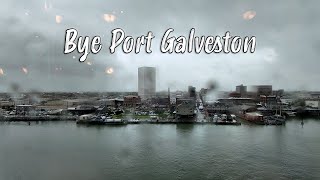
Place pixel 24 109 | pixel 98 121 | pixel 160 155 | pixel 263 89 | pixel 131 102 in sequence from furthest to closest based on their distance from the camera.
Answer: pixel 263 89 → pixel 131 102 → pixel 24 109 → pixel 98 121 → pixel 160 155

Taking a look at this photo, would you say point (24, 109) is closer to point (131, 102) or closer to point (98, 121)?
point (98, 121)

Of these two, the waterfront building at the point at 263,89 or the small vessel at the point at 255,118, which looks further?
the waterfront building at the point at 263,89

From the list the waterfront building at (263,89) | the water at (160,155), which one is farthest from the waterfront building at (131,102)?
the waterfront building at (263,89)

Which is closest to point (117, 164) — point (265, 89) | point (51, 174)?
point (51, 174)

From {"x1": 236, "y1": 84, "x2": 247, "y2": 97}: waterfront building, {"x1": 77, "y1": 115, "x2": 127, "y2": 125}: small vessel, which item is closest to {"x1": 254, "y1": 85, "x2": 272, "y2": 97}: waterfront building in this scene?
{"x1": 236, "y1": 84, "x2": 247, "y2": 97}: waterfront building

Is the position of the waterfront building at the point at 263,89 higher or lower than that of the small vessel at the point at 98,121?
higher

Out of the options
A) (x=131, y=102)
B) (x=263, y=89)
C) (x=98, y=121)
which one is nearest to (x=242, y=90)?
(x=263, y=89)

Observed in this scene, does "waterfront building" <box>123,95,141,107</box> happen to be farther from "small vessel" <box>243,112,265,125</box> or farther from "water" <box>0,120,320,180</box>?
"water" <box>0,120,320,180</box>

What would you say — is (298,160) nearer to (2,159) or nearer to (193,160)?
(193,160)

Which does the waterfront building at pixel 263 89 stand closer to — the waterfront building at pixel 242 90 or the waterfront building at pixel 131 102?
the waterfront building at pixel 242 90
